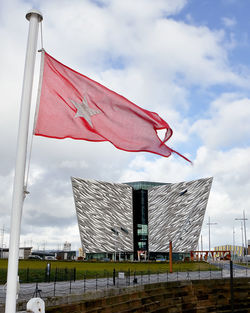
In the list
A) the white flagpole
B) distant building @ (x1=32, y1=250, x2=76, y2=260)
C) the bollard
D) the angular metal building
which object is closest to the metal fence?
the bollard

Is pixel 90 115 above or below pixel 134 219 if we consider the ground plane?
below

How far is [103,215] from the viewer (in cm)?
8700

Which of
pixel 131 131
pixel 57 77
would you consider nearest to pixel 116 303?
pixel 131 131

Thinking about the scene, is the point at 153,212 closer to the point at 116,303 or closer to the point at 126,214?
the point at 126,214

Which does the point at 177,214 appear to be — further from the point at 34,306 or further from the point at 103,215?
the point at 34,306

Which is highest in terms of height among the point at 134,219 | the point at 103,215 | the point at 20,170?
the point at 103,215

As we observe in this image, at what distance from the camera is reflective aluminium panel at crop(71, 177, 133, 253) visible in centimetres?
8419

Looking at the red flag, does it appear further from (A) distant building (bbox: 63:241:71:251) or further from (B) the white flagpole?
(A) distant building (bbox: 63:241:71:251)

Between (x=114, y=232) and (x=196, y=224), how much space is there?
18.4 metres

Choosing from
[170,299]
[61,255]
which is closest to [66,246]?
[61,255]

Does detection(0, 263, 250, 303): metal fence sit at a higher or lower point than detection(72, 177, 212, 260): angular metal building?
lower

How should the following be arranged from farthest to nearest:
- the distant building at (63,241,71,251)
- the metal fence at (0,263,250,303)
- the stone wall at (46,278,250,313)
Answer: the distant building at (63,241,71,251) < the metal fence at (0,263,250,303) < the stone wall at (46,278,250,313)

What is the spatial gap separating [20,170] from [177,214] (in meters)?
83.0

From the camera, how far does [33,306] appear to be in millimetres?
7121
